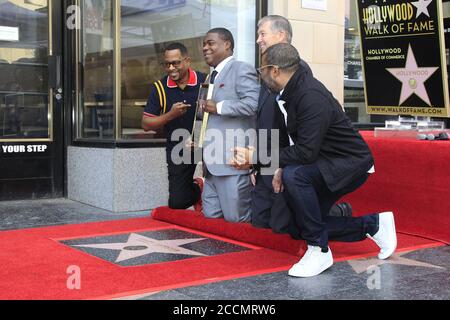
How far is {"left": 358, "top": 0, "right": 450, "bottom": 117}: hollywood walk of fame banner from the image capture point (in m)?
5.16

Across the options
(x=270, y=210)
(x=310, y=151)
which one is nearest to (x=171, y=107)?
(x=270, y=210)

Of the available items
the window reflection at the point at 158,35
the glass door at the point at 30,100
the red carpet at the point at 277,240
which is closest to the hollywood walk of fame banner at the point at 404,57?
the red carpet at the point at 277,240

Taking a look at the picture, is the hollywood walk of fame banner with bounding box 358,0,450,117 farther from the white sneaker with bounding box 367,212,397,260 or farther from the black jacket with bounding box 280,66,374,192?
the black jacket with bounding box 280,66,374,192

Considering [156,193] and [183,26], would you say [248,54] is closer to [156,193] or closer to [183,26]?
[183,26]

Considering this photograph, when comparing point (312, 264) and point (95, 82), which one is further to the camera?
point (95, 82)

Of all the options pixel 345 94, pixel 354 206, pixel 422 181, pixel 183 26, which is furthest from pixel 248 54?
pixel 422 181

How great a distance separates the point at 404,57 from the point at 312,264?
241 centimetres

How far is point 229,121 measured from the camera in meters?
4.94

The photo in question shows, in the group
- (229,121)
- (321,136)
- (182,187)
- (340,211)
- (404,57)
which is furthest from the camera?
(182,187)

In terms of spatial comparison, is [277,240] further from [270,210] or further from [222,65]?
[222,65]

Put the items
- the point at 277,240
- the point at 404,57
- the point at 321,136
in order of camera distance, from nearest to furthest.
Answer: the point at 321,136, the point at 277,240, the point at 404,57

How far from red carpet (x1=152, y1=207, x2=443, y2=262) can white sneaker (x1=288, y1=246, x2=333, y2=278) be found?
331 millimetres

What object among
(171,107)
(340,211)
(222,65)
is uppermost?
(222,65)

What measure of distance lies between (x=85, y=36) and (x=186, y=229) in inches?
103
